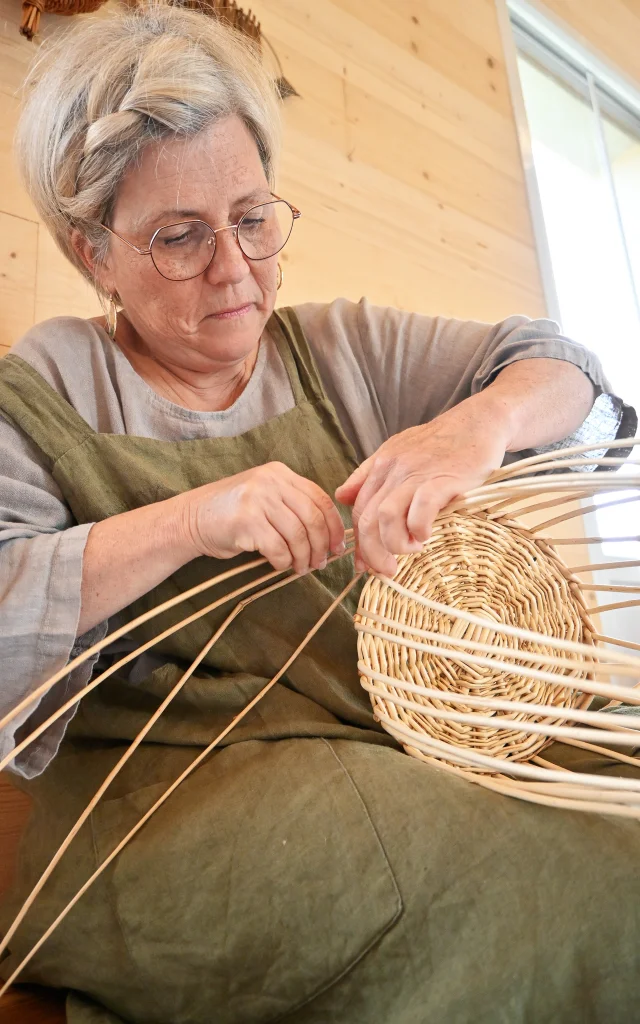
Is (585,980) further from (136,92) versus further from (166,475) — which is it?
(136,92)

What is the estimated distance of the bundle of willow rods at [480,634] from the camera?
67cm

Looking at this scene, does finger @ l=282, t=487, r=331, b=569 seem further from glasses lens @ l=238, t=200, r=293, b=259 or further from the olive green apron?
glasses lens @ l=238, t=200, r=293, b=259

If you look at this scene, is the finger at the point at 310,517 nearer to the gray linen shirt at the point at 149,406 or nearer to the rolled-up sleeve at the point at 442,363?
the gray linen shirt at the point at 149,406

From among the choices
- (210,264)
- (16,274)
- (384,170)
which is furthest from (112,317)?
(384,170)

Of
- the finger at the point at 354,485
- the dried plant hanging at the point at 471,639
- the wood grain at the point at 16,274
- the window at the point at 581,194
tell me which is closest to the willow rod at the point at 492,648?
the dried plant hanging at the point at 471,639

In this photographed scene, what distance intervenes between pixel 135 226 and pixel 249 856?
2.13ft

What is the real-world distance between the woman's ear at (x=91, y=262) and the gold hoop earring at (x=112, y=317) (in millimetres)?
13

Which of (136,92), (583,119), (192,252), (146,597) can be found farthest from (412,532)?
(583,119)

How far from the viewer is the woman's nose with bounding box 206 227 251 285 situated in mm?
890

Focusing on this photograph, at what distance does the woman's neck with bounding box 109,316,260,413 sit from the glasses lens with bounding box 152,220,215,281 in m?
0.12

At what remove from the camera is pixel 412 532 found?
0.67 meters

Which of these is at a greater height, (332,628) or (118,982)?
(332,628)

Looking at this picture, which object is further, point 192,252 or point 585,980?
point 192,252

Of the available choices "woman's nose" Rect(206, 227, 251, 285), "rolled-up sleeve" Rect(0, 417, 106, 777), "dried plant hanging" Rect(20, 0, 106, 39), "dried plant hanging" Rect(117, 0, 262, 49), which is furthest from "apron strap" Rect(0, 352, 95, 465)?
"dried plant hanging" Rect(117, 0, 262, 49)
